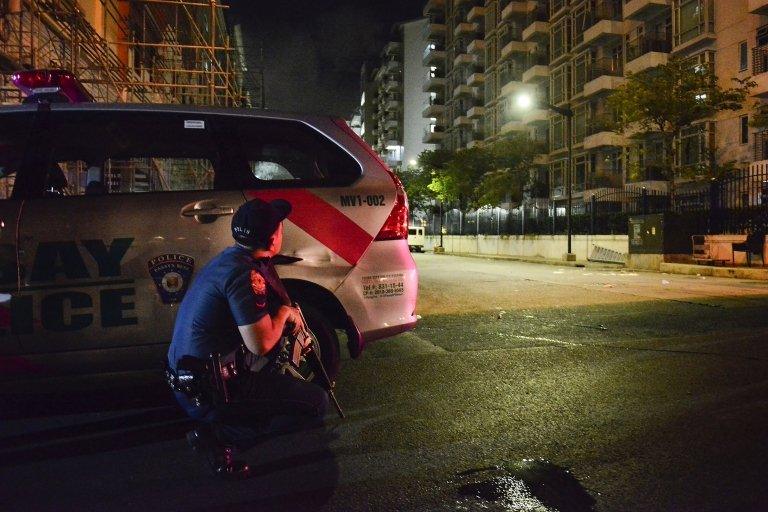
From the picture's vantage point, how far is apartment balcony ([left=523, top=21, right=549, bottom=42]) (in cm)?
4881

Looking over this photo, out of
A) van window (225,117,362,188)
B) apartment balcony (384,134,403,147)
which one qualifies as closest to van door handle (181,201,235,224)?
van window (225,117,362,188)

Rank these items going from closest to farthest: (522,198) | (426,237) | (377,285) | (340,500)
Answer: (340,500)
(377,285)
(522,198)
(426,237)

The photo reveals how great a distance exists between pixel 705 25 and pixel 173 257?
3242 centimetres

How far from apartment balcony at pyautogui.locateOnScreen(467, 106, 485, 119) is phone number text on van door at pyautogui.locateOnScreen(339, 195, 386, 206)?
196 ft

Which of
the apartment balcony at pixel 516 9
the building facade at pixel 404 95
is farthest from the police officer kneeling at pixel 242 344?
the building facade at pixel 404 95

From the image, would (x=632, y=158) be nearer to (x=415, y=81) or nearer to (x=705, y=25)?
(x=705, y=25)

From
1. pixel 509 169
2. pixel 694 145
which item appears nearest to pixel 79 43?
pixel 694 145

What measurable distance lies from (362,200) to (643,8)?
1388 inches

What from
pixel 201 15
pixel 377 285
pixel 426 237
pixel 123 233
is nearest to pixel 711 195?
pixel 377 285

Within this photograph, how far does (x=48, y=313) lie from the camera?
12.7 feet

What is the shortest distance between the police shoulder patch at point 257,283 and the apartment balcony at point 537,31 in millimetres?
50567

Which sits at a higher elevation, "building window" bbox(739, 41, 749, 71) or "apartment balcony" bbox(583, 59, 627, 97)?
"apartment balcony" bbox(583, 59, 627, 97)

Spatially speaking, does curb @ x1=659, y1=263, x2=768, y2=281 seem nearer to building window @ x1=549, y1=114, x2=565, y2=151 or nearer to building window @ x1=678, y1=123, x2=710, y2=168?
building window @ x1=678, y1=123, x2=710, y2=168

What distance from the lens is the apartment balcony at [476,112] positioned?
62.3m
